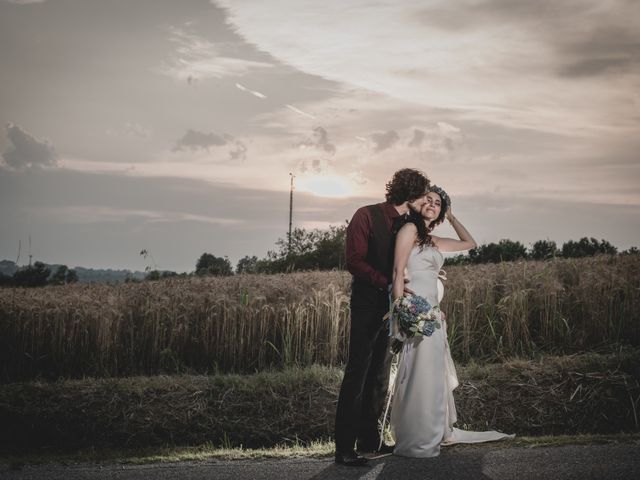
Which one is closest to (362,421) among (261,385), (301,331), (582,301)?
(261,385)

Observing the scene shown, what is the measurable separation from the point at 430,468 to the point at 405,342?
1.12 meters

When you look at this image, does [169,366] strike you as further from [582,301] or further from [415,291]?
[582,301]

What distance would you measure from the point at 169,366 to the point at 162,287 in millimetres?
Answer: 2151

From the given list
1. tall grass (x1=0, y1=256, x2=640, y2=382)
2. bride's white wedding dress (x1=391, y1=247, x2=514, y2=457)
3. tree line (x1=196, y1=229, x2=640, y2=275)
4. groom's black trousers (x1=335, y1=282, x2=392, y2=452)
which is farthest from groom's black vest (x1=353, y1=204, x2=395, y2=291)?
tree line (x1=196, y1=229, x2=640, y2=275)

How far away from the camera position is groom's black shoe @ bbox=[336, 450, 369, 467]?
5758 mm

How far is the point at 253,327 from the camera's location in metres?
9.94

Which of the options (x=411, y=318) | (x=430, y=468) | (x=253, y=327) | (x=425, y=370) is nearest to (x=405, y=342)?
(x=425, y=370)

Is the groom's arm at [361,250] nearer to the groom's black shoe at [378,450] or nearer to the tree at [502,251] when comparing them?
the groom's black shoe at [378,450]

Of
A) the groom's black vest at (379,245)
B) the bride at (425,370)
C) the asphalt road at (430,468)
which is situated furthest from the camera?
the bride at (425,370)

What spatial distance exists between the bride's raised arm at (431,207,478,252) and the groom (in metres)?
0.55

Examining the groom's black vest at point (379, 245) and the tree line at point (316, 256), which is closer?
the groom's black vest at point (379, 245)

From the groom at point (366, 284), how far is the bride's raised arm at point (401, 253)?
107mm

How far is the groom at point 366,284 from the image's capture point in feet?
19.0

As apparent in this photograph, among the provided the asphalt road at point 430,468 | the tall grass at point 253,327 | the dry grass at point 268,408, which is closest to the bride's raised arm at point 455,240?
the asphalt road at point 430,468
